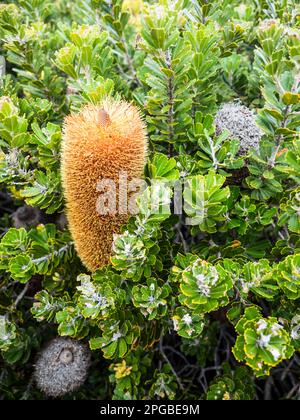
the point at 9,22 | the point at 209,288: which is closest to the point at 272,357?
the point at 209,288

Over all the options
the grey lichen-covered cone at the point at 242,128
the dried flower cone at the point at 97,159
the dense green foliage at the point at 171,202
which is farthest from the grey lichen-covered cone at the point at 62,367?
the grey lichen-covered cone at the point at 242,128

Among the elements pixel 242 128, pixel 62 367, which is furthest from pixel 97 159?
pixel 62 367

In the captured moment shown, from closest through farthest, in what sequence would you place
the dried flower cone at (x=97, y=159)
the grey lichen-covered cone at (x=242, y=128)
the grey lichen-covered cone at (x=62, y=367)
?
the dried flower cone at (x=97, y=159), the grey lichen-covered cone at (x=242, y=128), the grey lichen-covered cone at (x=62, y=367)

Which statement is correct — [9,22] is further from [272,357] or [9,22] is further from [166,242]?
[272,357]

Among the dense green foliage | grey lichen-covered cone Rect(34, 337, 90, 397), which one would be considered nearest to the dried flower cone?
the dense green foliage

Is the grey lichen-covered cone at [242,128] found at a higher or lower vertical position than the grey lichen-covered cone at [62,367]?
higher

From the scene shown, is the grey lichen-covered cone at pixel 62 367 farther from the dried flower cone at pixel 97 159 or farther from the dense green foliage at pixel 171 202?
the dried flower cone at pixel 97 159

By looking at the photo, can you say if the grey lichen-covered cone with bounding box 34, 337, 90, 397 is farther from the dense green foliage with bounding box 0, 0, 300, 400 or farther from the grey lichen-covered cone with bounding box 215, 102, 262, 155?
the grey lichen-covered cone with bounding box 215, 102, 262, 155
